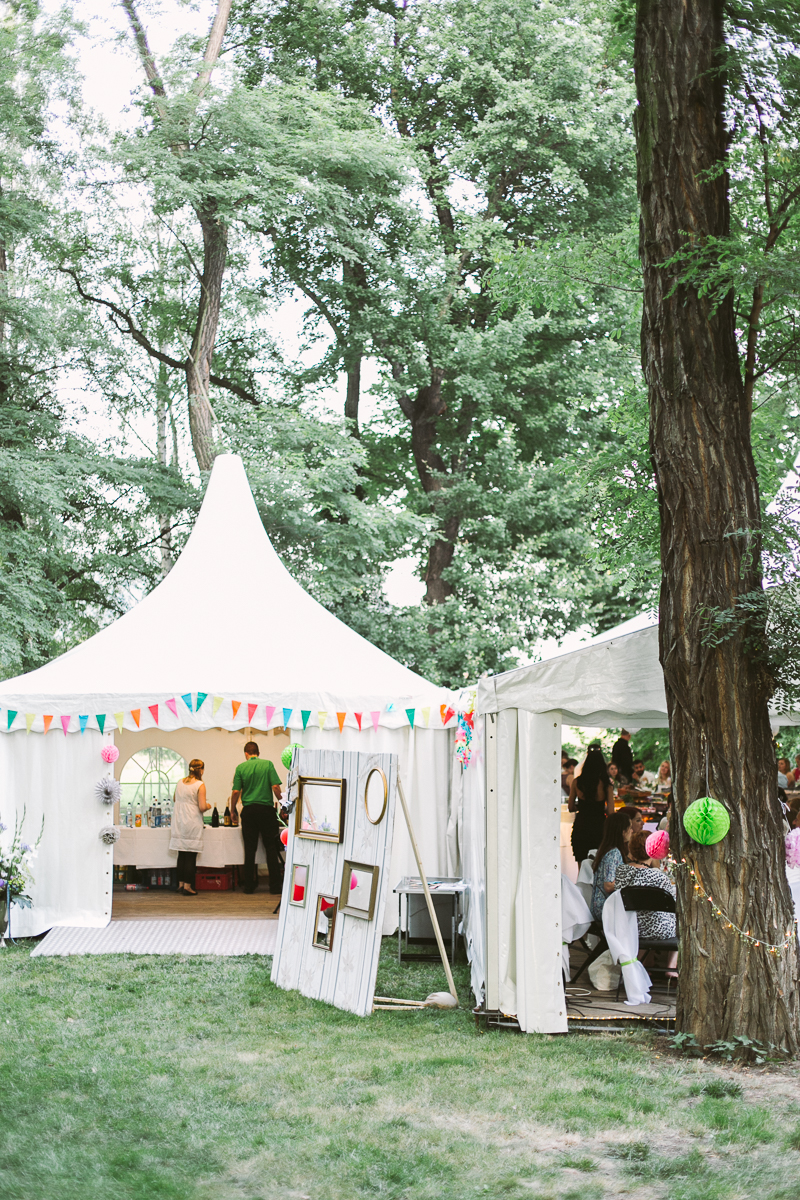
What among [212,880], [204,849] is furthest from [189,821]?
[212,880]

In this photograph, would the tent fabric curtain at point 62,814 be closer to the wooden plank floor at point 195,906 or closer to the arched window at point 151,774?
the wooden plank floor at point 195,906

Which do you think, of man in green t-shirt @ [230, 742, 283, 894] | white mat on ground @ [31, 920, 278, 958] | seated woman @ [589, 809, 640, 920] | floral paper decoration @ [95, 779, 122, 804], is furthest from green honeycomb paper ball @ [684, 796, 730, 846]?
man in green t-shirt @ [230, 742, 283, 894]

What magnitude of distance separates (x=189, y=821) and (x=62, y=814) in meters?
2.10

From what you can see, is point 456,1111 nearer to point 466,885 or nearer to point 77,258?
point 466,885

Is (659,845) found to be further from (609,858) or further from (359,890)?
(359,890)

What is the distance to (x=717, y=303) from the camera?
6359 millimetres

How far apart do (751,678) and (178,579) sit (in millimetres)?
8007

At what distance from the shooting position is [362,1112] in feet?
17.9

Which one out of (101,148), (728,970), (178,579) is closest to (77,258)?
(101,148)

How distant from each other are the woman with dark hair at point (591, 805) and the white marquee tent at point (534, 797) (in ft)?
7.49

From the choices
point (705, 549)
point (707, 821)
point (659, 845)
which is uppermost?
point (705, 549)

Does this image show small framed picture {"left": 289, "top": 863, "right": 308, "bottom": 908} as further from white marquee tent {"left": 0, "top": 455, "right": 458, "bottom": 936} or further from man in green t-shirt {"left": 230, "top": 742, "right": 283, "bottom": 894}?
man in green t-shirt {"left": 230, "top": 742, "right": 283, "bottom": 894}

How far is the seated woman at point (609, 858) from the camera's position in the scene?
7906mm

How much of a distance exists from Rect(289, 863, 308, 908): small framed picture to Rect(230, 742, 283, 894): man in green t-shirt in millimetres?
3865
